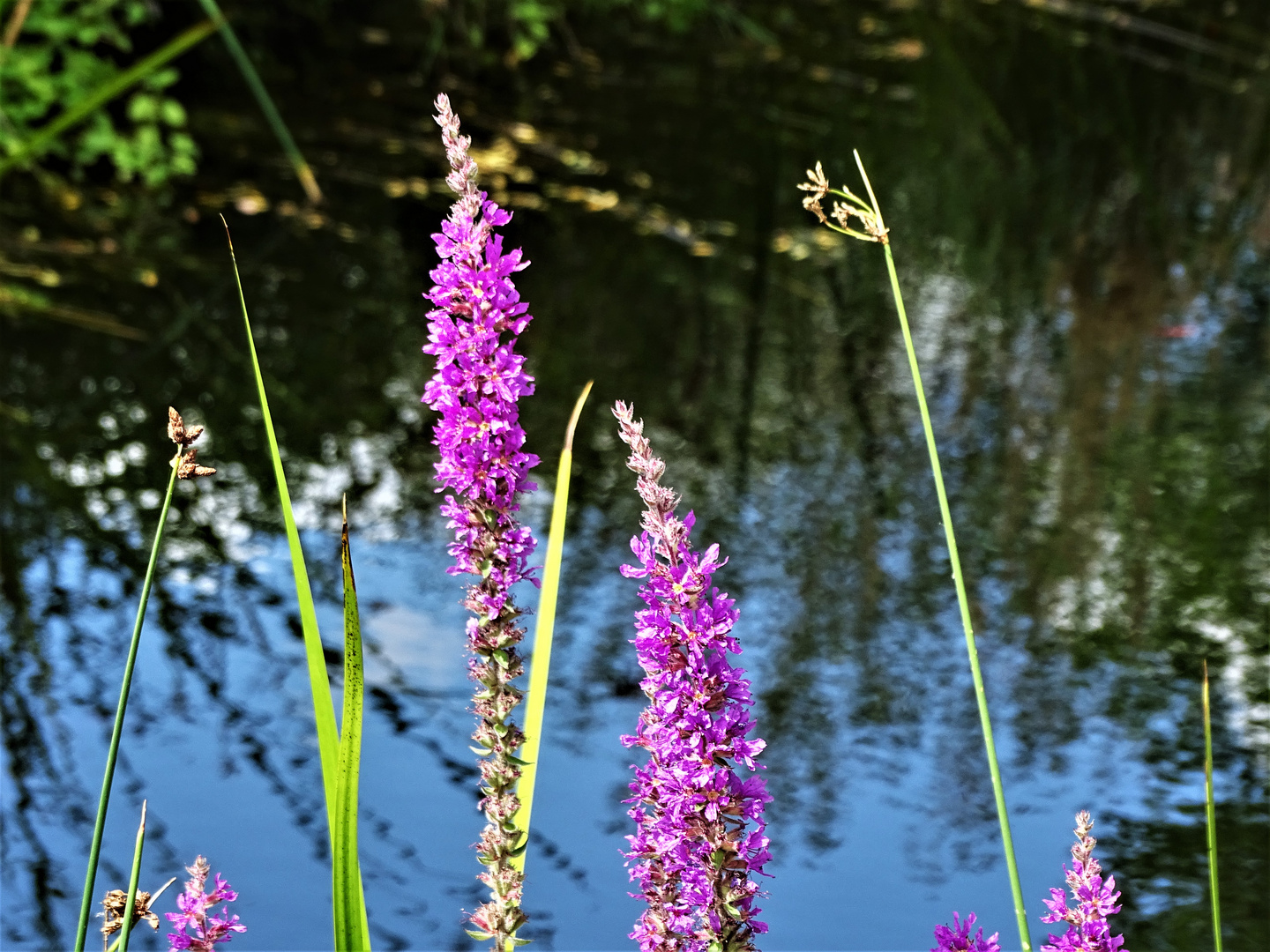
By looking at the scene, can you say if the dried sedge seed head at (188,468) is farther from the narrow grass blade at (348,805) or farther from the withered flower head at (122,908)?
the withered flower head at (122,908)

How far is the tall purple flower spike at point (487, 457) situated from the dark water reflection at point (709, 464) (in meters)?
1.35

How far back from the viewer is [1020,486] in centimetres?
411

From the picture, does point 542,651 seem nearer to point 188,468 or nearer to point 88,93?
point 188,468

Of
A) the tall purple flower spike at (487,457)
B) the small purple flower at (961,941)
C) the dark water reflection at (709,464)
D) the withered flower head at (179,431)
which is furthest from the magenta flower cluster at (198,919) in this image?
the dark water reflection at (709,464)

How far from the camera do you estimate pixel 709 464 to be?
4.17 meters

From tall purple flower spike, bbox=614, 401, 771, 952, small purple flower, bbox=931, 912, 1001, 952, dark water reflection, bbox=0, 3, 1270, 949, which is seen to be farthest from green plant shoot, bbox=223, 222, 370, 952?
dark water reflection, bbox=0, 3, 1270, 949

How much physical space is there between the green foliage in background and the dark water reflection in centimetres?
18

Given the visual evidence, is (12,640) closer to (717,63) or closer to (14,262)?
(14,262)

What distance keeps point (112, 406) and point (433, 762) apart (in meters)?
1.90

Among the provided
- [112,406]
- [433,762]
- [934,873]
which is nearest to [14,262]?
[112,406]

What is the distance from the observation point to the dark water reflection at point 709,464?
8.97 ft

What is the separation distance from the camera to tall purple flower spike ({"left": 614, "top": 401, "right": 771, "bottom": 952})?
3.63 ft

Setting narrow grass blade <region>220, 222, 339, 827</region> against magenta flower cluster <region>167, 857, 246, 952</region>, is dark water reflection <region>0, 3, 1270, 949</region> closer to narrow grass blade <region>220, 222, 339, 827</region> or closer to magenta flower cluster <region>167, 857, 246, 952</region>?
magenta flower cluster <region>167, 857, 246, 952</region>

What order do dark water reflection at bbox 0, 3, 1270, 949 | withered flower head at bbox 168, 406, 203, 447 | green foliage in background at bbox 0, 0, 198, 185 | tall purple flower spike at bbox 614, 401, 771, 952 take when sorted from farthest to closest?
green foliage in background at bbox 0, 0, 198, 185 < dark water reflection at bbox 0, 3, 1270, 949 < withered flower head at bbox 168, 406, 203, 447 < tall purple flower spike at bbox 614, 401, 771, 952
